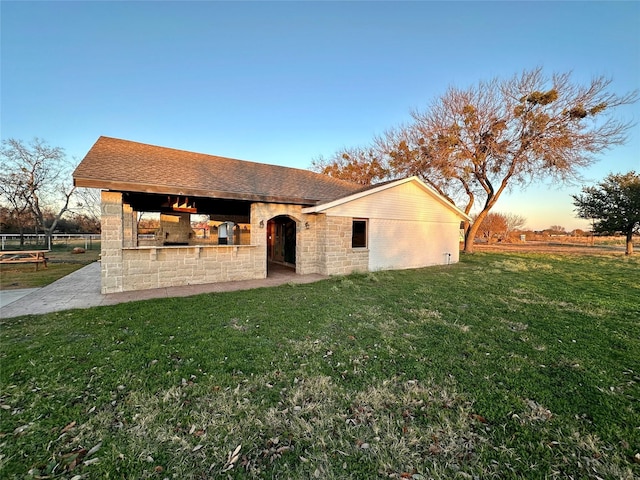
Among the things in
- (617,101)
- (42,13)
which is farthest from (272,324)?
(617,101)

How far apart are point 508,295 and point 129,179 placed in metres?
10.3

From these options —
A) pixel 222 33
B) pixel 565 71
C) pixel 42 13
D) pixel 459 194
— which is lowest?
pixel 459 194

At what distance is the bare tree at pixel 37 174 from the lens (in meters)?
22.5

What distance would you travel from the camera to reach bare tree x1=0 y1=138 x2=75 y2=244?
2255cm

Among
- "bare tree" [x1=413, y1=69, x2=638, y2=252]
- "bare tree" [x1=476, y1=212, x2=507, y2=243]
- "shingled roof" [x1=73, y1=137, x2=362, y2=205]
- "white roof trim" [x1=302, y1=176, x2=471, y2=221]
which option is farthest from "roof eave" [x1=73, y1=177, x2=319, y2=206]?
"bare tree" [x1=476, y1=212, x2=507, y2=243]

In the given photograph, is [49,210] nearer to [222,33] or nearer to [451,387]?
[222,33]

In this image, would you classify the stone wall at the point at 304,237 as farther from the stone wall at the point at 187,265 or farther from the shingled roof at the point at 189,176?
the stone wall at the point at 187,265

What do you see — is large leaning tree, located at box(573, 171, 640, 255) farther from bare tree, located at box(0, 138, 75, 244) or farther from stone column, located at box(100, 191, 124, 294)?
bare tree, located at box(0, 138, 75, 244)

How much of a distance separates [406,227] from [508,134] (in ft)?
36.0

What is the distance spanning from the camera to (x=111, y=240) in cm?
693

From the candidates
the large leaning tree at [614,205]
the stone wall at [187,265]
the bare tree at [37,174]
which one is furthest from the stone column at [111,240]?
the large leaning tree at [614,205]

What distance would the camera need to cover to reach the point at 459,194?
67.5ft

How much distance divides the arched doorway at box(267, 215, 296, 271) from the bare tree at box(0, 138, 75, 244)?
21.6 metres

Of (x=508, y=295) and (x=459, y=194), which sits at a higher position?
(x=459, y=194)
